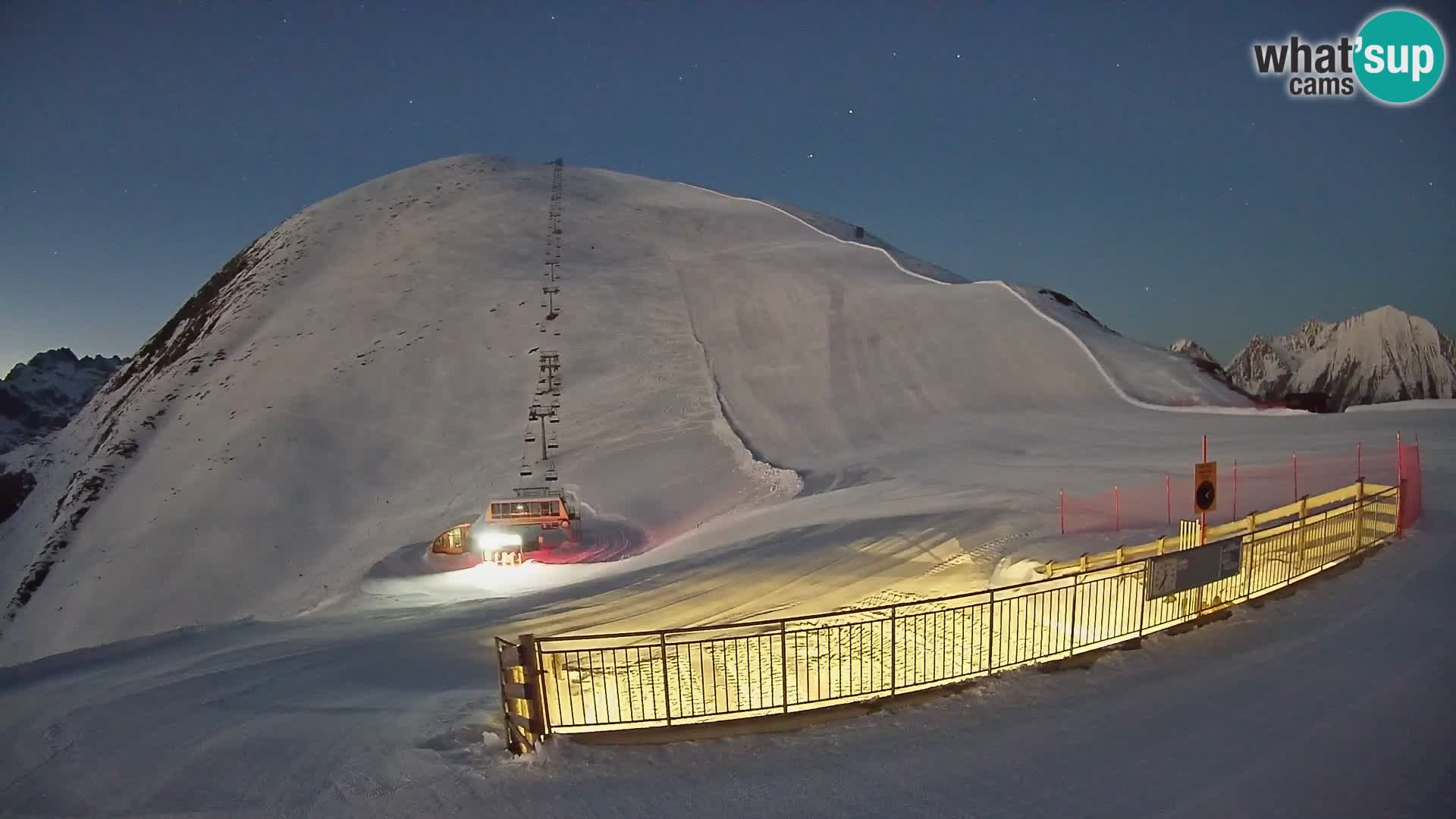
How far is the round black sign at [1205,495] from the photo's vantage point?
9523mm

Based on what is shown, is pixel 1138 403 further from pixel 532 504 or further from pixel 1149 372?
pixel 532 504

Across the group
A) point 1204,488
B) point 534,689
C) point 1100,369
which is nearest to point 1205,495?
point 1204,488

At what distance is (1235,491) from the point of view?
14.5 m

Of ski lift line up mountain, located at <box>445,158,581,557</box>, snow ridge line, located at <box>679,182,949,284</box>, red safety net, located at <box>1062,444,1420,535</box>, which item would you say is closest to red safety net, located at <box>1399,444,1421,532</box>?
red safety net, located at <box>1062,444,1420,535</box>

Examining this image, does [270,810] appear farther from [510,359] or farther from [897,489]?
[510,359]

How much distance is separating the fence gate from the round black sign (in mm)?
7626

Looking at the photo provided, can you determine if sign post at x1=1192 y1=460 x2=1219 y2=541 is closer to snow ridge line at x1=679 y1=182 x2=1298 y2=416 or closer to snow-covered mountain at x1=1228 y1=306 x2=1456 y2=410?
snow ridge line at x1=679 y1=182 x2=1298 y2=416

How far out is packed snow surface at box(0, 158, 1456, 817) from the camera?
6336mm

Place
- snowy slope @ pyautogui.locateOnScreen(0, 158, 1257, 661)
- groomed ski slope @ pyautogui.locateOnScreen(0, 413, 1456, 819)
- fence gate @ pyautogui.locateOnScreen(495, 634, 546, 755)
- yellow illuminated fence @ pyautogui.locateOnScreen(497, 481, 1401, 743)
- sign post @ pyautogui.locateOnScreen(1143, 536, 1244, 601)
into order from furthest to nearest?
1. snowy slope @ pyautogui.locateOnScreen(0, 158, 1257, 661)
2. sign post @ pyautogui.locateOnScreen(1143, 536, 1244, 601)
3. yellow illuminated fence @ pyautogui.locateOnScreen(497, 481, 1401, 743)
4. fence gate @ pyautogui.locateOnScreen(495, 634, 546, 755)
5. groomed ski slope @ pyautogui.locateOnScreen(0, 413, 1456, 819)

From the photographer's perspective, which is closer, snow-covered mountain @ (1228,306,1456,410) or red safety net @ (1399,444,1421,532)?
red safety net @ (1399,444,1421,532)

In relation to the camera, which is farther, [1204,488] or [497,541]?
[497,541]

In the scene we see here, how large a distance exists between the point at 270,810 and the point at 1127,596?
8.96 meters

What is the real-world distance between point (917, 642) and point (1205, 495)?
150 inches

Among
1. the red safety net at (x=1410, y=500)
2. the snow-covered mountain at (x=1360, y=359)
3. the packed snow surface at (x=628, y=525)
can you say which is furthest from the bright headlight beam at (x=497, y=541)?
the snow-covered mountain at (x=1360, y=359)
